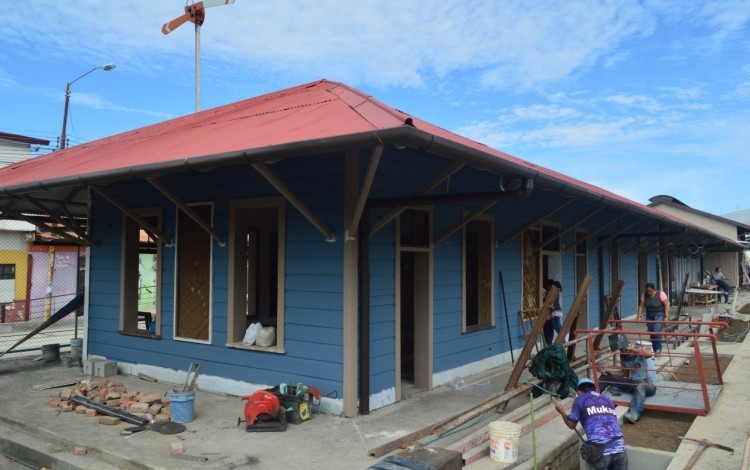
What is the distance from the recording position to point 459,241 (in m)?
8.33

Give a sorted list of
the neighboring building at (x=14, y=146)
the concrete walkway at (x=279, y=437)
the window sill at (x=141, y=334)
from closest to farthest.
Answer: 1. the concrete walkway at (x=279, y=437)
2. the window sill at (x=141, y=334)
3. the neighboring building at (x=14, y=146)

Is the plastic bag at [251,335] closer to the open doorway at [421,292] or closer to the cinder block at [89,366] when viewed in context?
the open doorway at [421,292]

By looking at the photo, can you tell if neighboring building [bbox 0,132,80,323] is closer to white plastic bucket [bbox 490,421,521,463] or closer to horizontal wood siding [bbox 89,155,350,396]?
horizontal wood siding [bbox 89,155,350,396]

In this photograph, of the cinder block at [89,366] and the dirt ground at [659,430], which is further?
the cinder block at [89,366]

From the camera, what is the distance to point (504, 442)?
479cm

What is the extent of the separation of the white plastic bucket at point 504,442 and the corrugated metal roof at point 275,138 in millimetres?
2358

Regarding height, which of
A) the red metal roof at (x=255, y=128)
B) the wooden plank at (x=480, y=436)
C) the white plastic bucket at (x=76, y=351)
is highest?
the red metal roof at (x=255, y=128)

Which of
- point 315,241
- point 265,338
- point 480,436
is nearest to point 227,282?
point 265,338

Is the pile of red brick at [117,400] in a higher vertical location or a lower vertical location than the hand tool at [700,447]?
higher

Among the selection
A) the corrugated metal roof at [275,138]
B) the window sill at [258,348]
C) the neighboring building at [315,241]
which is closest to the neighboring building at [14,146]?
the neighboring building at [315,241]

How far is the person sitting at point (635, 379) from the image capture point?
7035 millimetres

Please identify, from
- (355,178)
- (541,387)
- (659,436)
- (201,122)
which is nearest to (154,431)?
(355,178)

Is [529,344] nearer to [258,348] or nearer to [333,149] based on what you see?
[258,348]

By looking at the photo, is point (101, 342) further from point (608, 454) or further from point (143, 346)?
point (608, 454)
